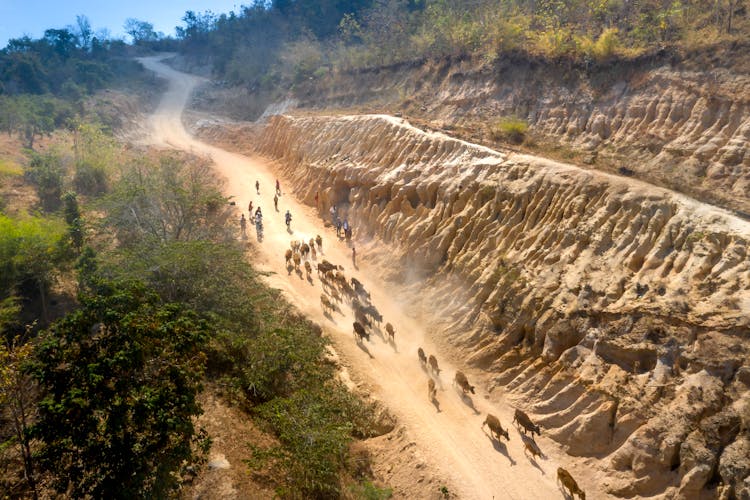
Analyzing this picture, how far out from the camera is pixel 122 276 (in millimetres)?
16609

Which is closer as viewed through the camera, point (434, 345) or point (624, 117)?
point (434, 345)

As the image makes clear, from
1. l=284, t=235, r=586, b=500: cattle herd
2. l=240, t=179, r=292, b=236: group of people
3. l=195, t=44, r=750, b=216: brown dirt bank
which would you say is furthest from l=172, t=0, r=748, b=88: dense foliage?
l=284, t=235, r=586, b=500: cattle herd

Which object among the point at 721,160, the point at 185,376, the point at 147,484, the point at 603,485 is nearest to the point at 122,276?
the point at 185,376

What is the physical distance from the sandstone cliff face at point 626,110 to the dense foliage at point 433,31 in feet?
5.07

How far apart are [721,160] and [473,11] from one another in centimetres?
2812

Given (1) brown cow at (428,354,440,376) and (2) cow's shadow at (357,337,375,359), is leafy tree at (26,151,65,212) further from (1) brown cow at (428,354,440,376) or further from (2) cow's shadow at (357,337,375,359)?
(1) brown cow at (428,354,440,376)

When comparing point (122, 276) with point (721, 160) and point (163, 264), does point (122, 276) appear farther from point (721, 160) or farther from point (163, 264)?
point (721, 160)

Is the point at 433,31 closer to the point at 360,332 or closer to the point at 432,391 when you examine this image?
the point at 360,332

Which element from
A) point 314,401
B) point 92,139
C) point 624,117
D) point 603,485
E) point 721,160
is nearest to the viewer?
point 603,485

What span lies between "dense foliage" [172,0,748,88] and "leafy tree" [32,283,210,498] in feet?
87.9

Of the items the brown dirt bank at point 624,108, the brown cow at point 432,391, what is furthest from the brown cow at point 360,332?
the brown dirt bank at point 624,108

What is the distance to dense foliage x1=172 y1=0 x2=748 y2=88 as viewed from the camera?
2577cm

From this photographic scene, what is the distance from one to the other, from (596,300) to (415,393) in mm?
6529

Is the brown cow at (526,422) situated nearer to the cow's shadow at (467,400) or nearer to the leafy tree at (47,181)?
the cow's shadow at (467,400)
